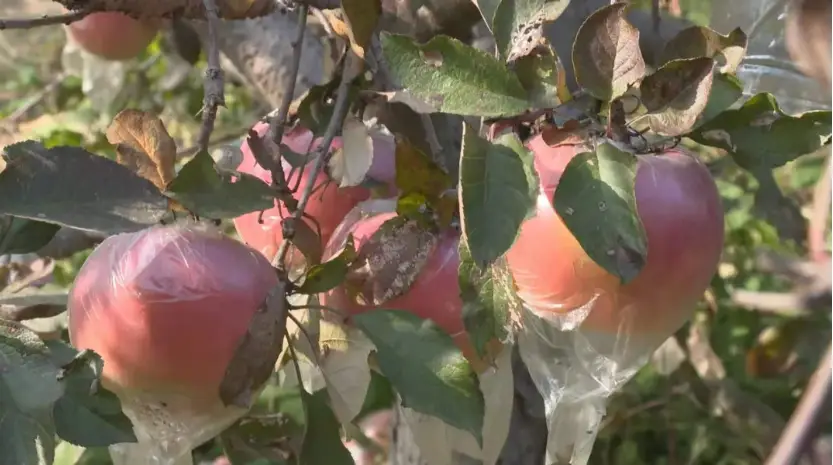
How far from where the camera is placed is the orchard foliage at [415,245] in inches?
13.6

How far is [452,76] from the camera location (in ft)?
1.21

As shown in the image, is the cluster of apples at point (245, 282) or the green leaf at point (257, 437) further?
the green leaf at point (257, 437)

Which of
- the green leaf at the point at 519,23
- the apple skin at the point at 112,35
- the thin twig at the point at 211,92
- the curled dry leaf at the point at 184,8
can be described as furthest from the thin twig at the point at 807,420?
the apple skin at the point at 112,35

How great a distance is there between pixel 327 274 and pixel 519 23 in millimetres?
A: 143

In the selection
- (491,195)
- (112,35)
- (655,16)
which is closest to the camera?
(491,195)

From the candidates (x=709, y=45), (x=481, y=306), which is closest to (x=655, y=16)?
(x=709, y=45)

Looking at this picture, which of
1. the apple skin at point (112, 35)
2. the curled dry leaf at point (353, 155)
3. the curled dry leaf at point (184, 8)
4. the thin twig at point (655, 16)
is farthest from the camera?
the apple skin at point (112, 35)

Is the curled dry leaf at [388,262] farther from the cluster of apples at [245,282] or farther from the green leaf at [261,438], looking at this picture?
the green leaf at [261,438]

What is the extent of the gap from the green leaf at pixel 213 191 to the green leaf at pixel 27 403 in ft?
0.29

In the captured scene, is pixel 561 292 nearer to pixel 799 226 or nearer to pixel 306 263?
pixel 306 263

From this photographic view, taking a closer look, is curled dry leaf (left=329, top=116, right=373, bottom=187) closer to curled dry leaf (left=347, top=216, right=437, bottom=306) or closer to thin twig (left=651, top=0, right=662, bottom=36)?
curled dry leaf (left=347, top=216, right=437, bottom=306)

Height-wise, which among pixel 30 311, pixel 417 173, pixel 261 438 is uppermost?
pixel 417 173

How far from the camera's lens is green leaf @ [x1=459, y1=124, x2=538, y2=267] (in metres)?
0.32

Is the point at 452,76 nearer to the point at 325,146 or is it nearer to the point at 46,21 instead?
the point at 325,146
